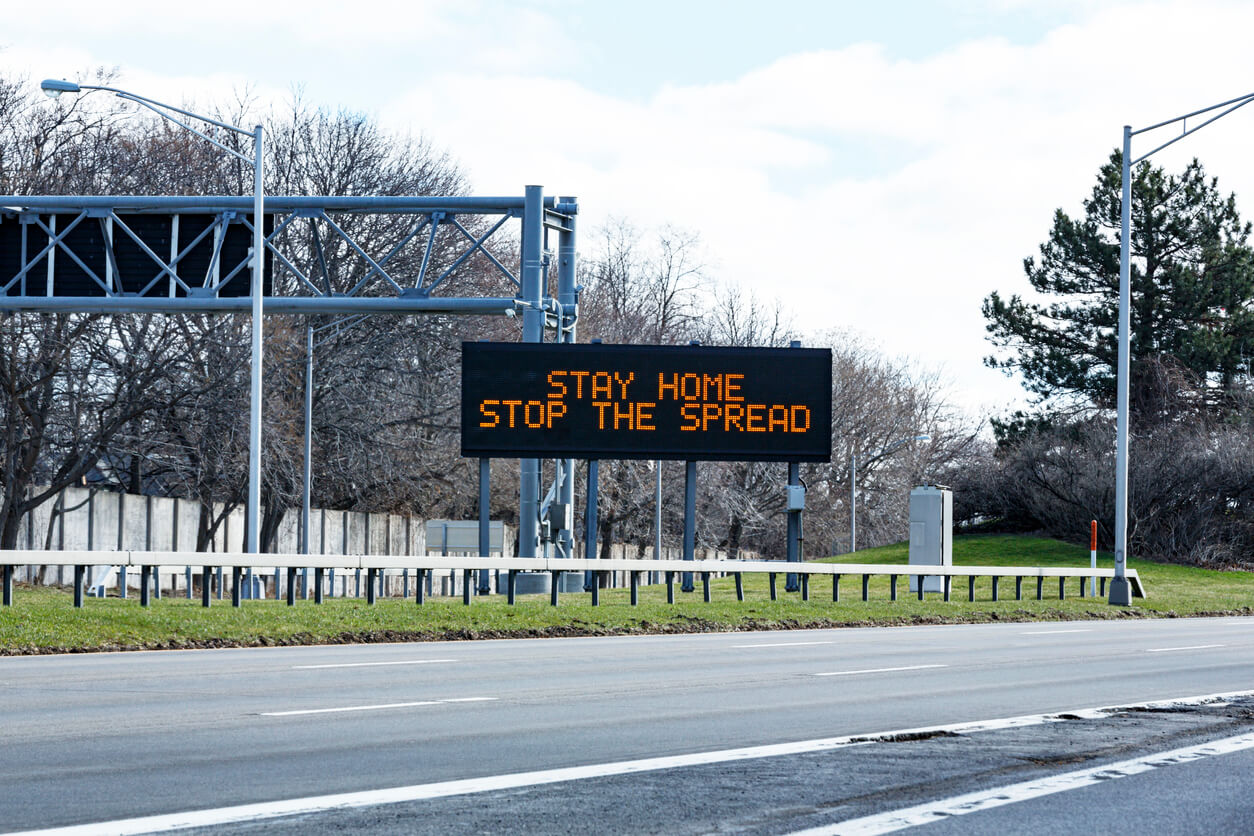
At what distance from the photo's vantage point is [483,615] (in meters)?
23.2

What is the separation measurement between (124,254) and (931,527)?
722 inches

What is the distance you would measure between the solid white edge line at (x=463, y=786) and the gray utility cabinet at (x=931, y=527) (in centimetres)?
2720

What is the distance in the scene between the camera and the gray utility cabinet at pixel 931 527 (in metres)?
38.3

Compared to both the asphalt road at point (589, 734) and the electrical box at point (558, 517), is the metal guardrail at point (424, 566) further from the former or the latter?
the asphalt road at point (589, 734)

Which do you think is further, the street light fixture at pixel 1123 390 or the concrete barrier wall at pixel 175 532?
the concrete barrier wall at pixel 175 532

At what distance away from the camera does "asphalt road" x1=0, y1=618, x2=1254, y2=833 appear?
24.1 ft

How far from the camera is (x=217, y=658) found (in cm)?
1661

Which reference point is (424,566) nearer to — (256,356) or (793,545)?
(256,356)

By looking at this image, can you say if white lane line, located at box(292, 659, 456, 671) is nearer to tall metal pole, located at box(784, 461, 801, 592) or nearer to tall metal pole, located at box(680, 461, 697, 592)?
tall metal pole, located at box(680, 461, 697, 592)

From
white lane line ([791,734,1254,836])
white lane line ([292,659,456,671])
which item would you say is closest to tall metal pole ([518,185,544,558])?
white lane line ([292,659,456,671])

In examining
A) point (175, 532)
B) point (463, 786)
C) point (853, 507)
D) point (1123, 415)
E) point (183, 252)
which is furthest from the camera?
point (853, 507)

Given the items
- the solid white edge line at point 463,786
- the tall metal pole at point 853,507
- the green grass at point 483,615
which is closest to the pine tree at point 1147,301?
the tall metal pole at point 853,507

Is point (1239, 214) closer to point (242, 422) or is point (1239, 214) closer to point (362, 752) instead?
point (242, 422)

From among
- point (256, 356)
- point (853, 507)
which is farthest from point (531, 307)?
point (853, 507)
